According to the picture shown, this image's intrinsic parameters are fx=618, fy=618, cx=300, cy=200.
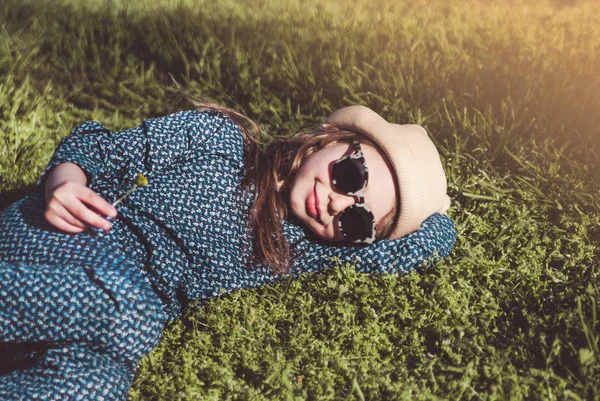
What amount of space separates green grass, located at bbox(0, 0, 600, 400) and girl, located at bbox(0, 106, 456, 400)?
18 centimetres

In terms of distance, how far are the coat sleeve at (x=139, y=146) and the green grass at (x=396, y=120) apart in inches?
30.0

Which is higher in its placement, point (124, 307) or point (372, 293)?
point (124, 307)

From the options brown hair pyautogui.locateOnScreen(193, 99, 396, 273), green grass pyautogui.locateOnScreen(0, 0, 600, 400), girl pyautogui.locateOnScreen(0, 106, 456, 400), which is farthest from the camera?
brown hair pyautogui.locateOnScreen(193, 99, 396, 273)

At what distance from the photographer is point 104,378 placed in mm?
2539

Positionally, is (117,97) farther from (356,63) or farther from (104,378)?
(104,378)

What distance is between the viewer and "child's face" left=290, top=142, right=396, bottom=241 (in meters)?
2.89

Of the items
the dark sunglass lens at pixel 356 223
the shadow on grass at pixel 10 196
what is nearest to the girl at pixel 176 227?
the dark sunglass lens at pixel 356 223

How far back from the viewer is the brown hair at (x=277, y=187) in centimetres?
309

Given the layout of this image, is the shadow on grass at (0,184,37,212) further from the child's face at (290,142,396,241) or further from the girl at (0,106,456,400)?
the child's face at (290,142,396,241)

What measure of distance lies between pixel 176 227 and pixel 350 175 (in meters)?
0.87

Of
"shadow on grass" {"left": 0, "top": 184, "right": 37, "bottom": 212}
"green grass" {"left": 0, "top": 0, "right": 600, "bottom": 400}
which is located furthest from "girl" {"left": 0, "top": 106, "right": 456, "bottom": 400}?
"shadow on grass" {"left": 0, "top": 184, "right": 37, "bottom": 212}

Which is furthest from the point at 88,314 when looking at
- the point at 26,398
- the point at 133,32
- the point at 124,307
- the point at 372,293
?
the point at 133,32

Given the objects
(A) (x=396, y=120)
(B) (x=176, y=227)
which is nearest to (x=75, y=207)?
(B) (x=176, y=227)

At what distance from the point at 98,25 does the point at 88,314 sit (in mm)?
2891
